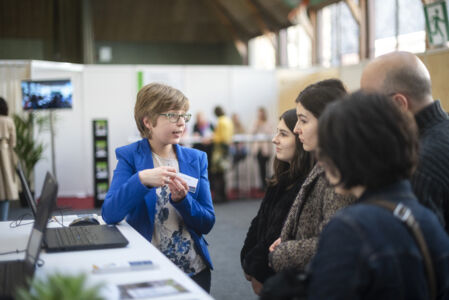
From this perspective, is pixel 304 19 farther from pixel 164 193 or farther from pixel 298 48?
pixel 164 193

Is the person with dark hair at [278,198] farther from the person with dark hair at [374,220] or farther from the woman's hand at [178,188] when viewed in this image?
the person with dark hair at [374,220]

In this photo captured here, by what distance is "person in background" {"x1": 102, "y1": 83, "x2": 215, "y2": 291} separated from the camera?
6.97 feet

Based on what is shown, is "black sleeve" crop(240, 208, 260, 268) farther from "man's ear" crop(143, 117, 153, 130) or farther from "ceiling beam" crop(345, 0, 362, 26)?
"ceiling beam" crop(345, 0, 362, 26)

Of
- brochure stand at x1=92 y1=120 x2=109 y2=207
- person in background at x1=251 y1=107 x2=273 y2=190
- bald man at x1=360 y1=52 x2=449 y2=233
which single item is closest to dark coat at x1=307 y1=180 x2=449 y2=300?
bald man at x1=360 y1=52 x2=449 y2=233

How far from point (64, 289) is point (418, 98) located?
1162 millimetres

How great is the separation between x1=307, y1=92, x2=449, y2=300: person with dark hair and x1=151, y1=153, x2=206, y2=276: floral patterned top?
3.46ft

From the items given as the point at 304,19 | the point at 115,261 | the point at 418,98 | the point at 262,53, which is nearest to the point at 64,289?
the point at 115,261

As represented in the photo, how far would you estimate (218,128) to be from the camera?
8.64 meters

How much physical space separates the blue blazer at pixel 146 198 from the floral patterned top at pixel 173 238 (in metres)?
0.03

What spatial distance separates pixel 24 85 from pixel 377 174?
678cm

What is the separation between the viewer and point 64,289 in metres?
0.94

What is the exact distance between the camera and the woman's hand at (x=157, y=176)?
2049 mm

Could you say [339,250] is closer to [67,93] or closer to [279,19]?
[67,93]

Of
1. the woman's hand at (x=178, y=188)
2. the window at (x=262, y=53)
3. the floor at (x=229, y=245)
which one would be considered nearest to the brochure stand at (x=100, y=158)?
the floor at (x=229, y=245)
